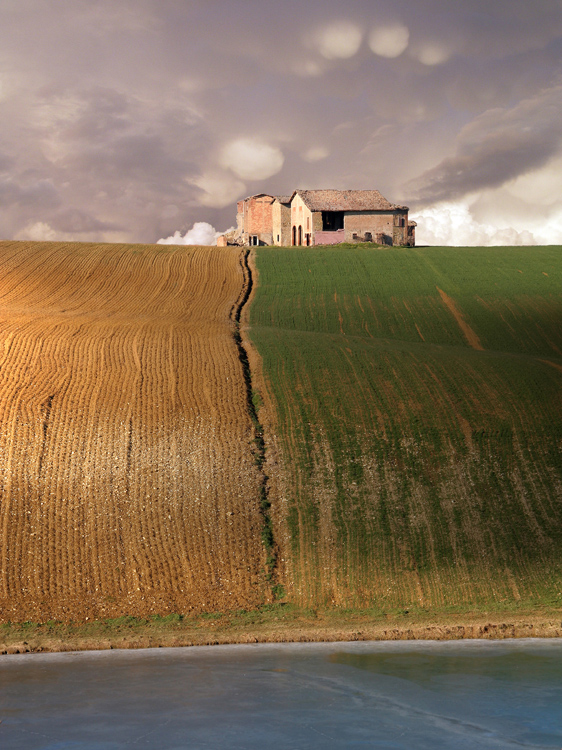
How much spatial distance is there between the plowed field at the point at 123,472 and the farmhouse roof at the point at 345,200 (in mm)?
49265

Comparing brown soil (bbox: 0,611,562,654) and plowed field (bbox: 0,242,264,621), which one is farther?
plowed field (bbox: 0,242,264,621)

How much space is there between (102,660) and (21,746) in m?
5.63

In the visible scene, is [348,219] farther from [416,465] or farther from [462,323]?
[416,465]

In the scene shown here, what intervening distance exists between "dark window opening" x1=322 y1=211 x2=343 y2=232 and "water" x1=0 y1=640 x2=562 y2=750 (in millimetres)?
71217

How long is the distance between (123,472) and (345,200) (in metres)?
66.8

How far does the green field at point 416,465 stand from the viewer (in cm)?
2436

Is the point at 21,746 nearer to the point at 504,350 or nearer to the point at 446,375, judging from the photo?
the point at 446,375

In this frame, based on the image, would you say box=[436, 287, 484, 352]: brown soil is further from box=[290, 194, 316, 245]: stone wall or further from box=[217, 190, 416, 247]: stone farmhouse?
box=[290, 194, 316, 245]: stone wall

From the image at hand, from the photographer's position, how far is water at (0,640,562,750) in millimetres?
13906

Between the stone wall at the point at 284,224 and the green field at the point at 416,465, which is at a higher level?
the stone wall at the point at 284,224

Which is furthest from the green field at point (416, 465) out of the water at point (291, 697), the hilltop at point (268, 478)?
the water at point (291, 697)

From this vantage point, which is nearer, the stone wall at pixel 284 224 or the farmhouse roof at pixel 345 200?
the farmhouse roof at pixel 345 200

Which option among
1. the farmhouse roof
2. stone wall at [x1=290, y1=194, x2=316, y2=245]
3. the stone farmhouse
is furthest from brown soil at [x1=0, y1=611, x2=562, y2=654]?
the farmhouse roof

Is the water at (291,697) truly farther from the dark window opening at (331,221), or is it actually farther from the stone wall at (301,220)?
the dark window opening at (331,221)
